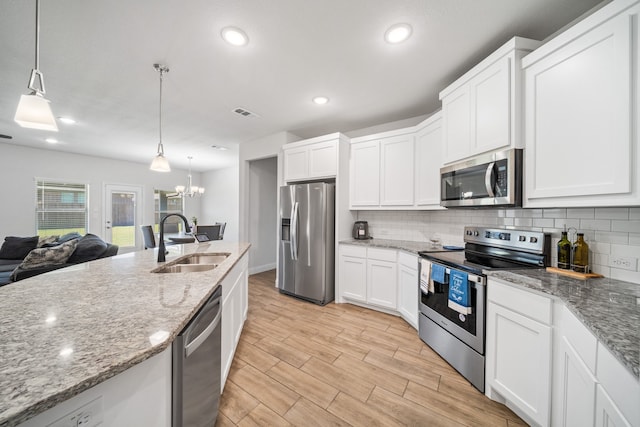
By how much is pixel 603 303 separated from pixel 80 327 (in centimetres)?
215

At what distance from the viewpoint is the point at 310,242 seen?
10.3 ft

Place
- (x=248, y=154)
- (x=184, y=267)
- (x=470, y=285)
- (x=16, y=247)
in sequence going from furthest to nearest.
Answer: (x=248, y=154), (x=16, y=247), (x=184, y=267), (x=470, y=285)

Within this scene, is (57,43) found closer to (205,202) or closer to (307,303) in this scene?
(307,303)

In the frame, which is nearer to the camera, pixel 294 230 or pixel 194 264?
pixel 194 264

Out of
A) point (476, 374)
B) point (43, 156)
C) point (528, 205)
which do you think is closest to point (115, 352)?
point (476, 374)

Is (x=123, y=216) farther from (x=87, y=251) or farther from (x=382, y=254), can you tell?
(x=382, y=254)

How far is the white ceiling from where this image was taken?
1509 mm

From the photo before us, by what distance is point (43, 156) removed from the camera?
5.02 m

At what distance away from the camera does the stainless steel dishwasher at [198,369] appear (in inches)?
33.9

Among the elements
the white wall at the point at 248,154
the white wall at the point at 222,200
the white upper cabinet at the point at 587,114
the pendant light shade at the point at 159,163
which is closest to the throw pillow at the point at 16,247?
the white wall at the point at 248,154

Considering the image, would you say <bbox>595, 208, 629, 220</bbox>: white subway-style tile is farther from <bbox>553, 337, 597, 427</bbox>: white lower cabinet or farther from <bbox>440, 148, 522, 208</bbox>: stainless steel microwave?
<bbox>553, 337, 597, 427</bbox>: white lower cabinet

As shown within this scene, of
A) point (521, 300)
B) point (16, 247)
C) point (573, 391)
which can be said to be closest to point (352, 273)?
point (521, 300)

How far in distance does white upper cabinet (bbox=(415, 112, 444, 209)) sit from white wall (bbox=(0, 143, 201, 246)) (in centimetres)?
729

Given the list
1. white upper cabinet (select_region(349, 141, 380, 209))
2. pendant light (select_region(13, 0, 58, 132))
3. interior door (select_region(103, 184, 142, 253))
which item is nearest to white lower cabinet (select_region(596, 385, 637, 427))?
white upper cabinet (select_region(349, 141, 380, 209))
